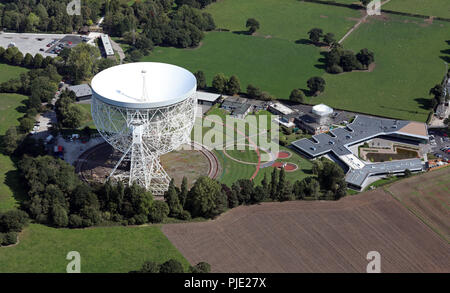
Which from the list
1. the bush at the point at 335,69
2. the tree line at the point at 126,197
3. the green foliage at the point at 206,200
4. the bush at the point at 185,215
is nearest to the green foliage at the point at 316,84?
the bush at the point at 335,69

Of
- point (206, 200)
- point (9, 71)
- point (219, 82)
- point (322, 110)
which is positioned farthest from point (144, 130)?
point (9, 71)

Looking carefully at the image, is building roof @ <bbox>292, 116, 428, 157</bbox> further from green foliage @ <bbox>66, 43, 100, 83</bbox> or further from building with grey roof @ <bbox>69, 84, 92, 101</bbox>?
green foliage @ <bbox>66, 43, 100, 83</bbox>

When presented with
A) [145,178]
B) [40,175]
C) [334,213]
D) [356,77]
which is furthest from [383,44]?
[40,175]

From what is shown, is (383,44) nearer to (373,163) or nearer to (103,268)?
(373,163)

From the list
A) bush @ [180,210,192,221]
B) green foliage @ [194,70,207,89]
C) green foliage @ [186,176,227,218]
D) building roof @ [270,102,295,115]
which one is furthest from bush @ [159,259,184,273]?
green foliage @ [194,70,207,89]

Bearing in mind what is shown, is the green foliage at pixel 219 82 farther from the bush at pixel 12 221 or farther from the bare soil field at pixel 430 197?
the bush at pixel 12 221

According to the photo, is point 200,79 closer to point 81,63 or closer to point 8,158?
point 81,63
